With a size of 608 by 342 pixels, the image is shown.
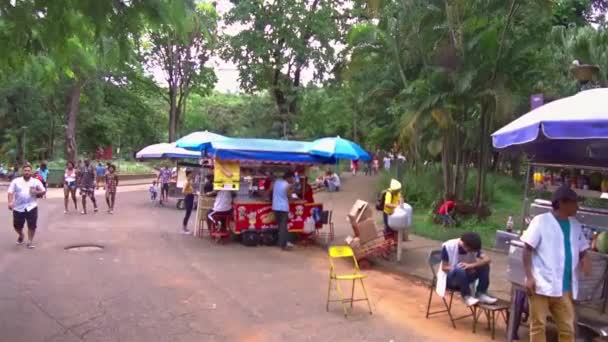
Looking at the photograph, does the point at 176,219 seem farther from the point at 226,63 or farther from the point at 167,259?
the point at 226,63

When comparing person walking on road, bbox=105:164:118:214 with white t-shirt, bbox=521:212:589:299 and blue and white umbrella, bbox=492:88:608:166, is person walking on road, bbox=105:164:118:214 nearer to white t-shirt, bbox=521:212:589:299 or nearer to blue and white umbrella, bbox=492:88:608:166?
blue and white umbrella, bbox=492:88:608:166

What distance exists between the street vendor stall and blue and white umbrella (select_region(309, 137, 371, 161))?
28 centimetres

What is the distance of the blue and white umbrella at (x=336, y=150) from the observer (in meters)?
12.8

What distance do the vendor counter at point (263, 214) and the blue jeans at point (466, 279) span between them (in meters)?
6.50

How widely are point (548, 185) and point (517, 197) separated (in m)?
18.4

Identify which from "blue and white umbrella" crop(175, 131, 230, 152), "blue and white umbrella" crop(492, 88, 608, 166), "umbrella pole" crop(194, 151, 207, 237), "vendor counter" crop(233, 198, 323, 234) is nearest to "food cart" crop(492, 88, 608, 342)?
"blue and white umbrella" crop(492, 88, 608, 166)

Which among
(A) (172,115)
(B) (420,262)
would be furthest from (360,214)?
(A) (172,115)

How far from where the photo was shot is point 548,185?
316 inches

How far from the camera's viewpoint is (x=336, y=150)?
506 inches

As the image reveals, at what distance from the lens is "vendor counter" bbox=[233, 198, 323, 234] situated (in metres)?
12.8

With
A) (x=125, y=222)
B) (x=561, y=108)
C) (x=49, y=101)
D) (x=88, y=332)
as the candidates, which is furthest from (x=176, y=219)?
(x=49, y=101)

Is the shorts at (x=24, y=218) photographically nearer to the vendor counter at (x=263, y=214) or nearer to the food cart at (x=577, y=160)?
the vendor counter at (x=263, y=214)

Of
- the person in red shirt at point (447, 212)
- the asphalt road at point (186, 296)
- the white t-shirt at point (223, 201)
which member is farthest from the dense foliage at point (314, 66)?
the white t-shirt at point (223, 201)

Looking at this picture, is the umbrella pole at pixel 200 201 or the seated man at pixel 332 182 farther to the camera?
the seated man at pixel 332 182
